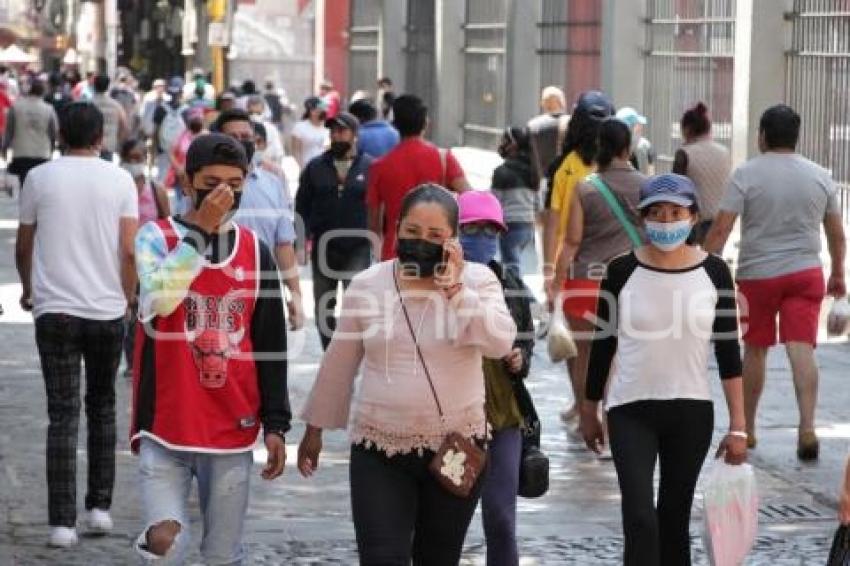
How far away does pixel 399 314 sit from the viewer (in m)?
6.45

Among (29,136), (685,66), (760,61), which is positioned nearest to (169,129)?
(29,136)

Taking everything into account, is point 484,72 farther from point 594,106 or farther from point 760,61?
point 594,106

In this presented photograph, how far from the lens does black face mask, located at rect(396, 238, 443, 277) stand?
6.38 metres

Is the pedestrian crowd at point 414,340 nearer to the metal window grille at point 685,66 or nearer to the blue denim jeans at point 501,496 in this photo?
the blue denim jeans at point 501,496

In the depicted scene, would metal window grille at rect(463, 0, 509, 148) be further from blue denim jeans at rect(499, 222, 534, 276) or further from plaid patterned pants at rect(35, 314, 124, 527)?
plaid patterned pants at rect(35, 314, 124, 527)

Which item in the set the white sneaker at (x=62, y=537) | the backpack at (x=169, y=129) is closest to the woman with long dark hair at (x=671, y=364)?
the white sneaker at (x=62, y=537)

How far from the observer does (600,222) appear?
1103 cm

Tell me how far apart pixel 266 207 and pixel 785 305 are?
2730 mm

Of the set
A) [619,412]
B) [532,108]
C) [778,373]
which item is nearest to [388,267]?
[619,412]

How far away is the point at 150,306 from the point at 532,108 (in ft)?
77.2

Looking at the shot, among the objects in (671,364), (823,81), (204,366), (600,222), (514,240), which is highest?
(823,81)


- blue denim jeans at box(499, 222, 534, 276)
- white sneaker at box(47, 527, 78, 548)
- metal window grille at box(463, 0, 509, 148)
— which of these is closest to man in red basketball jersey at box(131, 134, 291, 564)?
white sneaker at box(47, 527, 78, 548)

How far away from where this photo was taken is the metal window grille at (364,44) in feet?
130

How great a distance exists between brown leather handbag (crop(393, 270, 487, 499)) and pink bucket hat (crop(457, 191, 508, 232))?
136 centimetres
